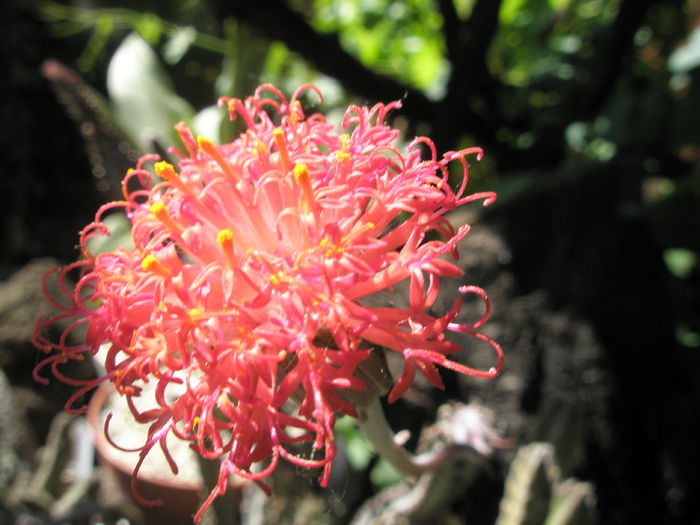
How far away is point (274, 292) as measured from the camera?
0.37 m

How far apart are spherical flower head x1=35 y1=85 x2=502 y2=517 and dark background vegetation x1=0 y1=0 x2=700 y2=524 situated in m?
0.42

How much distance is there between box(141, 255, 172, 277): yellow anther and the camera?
0.38 meters

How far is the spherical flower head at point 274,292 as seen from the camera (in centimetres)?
34

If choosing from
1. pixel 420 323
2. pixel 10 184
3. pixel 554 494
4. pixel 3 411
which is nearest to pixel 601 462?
pixel 554 494

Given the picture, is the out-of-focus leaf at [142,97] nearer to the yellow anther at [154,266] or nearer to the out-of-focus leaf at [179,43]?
the out-of-focus leaf at [179,43]

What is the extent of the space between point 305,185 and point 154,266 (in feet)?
0.41

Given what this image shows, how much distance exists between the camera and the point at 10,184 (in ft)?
6.48

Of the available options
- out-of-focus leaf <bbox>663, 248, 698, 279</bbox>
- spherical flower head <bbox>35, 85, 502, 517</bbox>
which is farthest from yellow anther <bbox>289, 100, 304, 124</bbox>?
out-of-focus leaf <bbox>663, 248, 698, 279</bbox>

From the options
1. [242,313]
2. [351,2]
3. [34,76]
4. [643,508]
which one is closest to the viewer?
[242,313]

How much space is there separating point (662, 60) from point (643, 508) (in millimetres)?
1057

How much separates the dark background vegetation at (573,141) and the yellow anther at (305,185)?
1.52ft

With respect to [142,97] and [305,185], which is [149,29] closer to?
[142,97]

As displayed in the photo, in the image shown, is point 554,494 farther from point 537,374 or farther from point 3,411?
point 3,411

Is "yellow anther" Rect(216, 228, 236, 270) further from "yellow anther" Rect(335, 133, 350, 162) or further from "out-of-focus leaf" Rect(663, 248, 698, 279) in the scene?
"out-of-focus leaf" Rect(663, 248, 698, 279)
